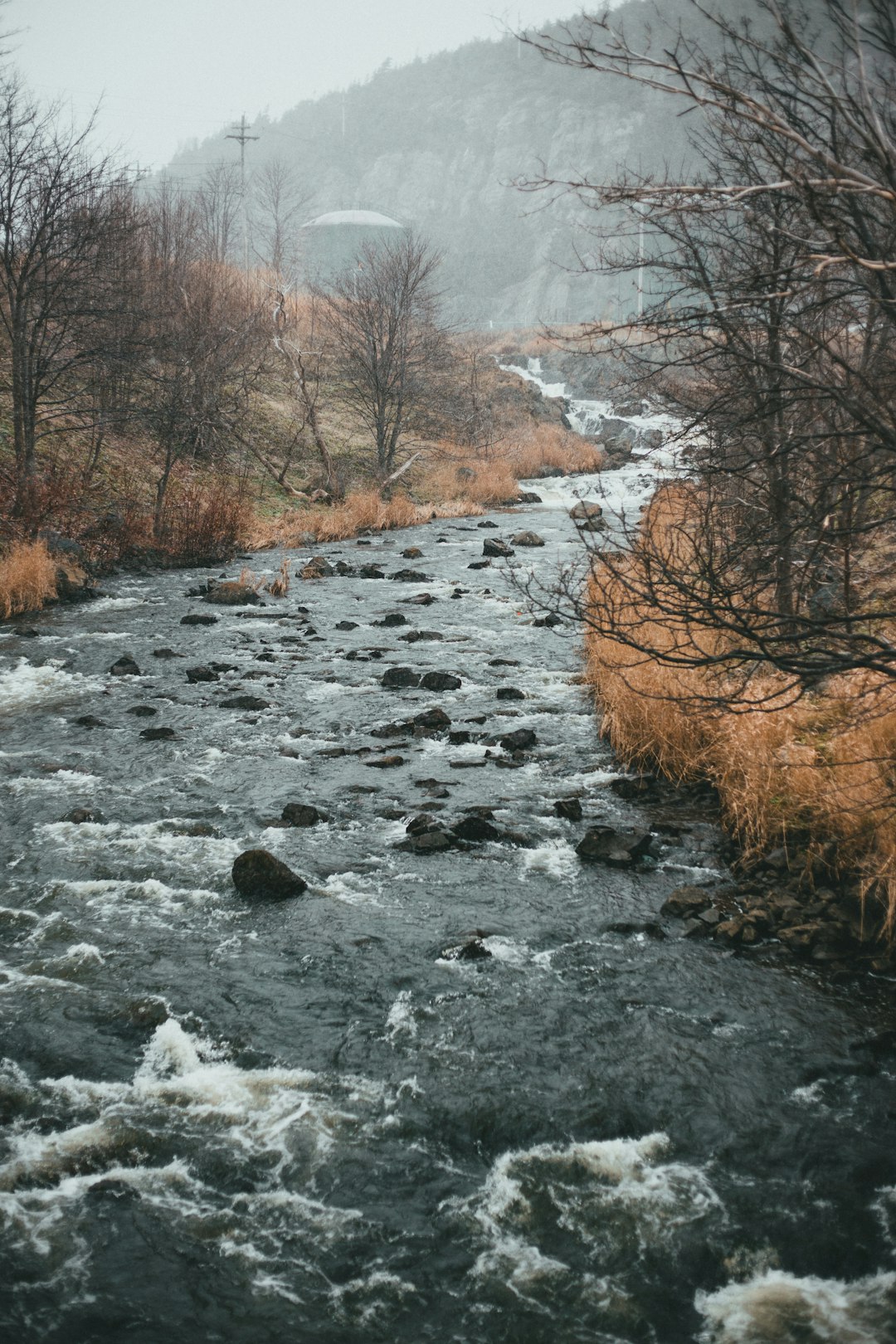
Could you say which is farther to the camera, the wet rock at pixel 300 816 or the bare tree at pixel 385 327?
the bare tree at pixel 385 327

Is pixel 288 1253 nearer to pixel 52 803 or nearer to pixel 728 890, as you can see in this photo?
pixel 728 890

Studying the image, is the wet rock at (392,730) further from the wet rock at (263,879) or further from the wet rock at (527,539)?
the wet rock at (527,539)

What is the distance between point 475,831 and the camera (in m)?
7.31

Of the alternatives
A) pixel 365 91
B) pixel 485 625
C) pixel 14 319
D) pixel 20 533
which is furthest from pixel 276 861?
pixel 365 91

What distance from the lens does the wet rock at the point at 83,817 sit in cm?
737

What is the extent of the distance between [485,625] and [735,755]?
775 cm

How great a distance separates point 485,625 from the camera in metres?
14.9

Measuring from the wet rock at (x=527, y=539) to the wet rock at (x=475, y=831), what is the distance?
15.9m

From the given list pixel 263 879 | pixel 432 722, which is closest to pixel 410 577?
pixel 432 722

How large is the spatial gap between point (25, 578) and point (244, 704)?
6.40 meters

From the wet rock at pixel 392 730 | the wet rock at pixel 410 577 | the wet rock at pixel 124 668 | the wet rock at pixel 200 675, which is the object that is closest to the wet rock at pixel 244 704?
the wet rock at pixel 200 675

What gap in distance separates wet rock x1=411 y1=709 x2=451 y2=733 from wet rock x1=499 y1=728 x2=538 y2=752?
771 millimetres

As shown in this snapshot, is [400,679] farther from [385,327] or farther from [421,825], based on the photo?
[385,327]

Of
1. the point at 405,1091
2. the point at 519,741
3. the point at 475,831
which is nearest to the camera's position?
the point at 405,1091
